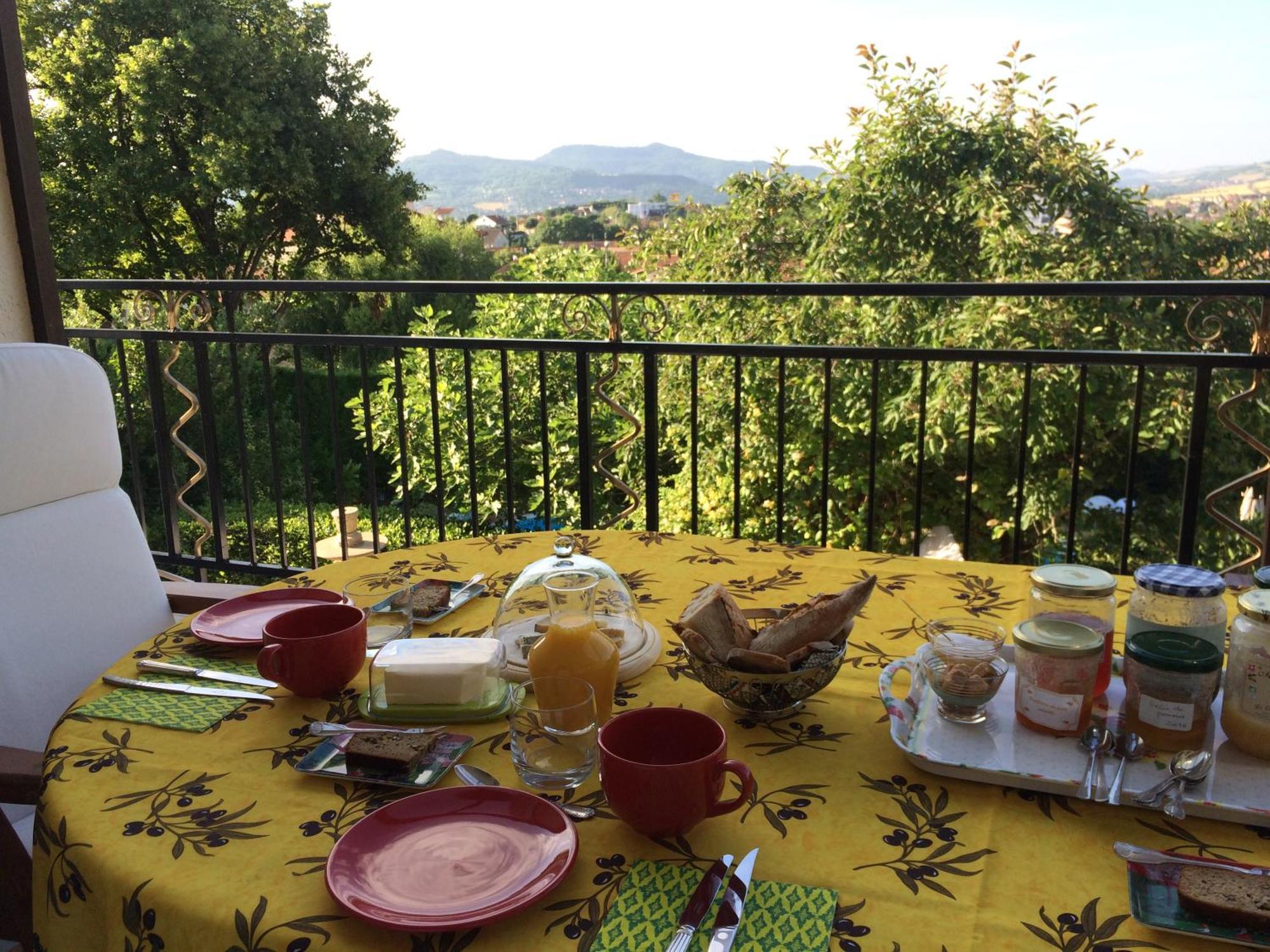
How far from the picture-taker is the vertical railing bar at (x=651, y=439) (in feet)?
9.31

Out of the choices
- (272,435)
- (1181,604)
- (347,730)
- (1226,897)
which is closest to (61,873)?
(347,730)

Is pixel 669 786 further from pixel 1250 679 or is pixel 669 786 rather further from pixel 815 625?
pixel 1250 679

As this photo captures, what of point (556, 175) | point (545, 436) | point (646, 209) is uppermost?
point (556, 175)

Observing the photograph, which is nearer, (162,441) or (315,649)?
(315,649)

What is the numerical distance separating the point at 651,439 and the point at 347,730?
6.43ft

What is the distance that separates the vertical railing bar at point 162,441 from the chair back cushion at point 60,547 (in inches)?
73.8

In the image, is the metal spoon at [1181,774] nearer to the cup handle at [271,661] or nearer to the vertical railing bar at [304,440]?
the cup handle at [271,661]

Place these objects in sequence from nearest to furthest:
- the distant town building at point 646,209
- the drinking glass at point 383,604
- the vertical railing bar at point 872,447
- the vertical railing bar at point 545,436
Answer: the drinking glass at point 383,604 < the vertical railing bar at point 872,447 < the vertical railing bar at point 545,436 < the distant town building at point 646,209

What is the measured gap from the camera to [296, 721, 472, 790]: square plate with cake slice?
91 centimetres

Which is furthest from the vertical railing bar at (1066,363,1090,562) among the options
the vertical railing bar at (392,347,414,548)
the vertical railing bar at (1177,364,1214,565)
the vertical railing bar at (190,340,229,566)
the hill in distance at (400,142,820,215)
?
the hill in distance at (400,142,820,215)

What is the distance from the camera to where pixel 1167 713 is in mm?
883

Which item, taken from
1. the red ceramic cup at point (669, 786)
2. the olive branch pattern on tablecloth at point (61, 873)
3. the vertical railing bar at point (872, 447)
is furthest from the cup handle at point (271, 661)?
the vertical railing bar at point (872, 447)

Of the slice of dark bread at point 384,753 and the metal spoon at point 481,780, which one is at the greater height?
the slice of dark bread at point 384,753

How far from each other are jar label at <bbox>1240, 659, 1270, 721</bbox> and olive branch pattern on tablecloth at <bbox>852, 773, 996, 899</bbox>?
0.94 feet
